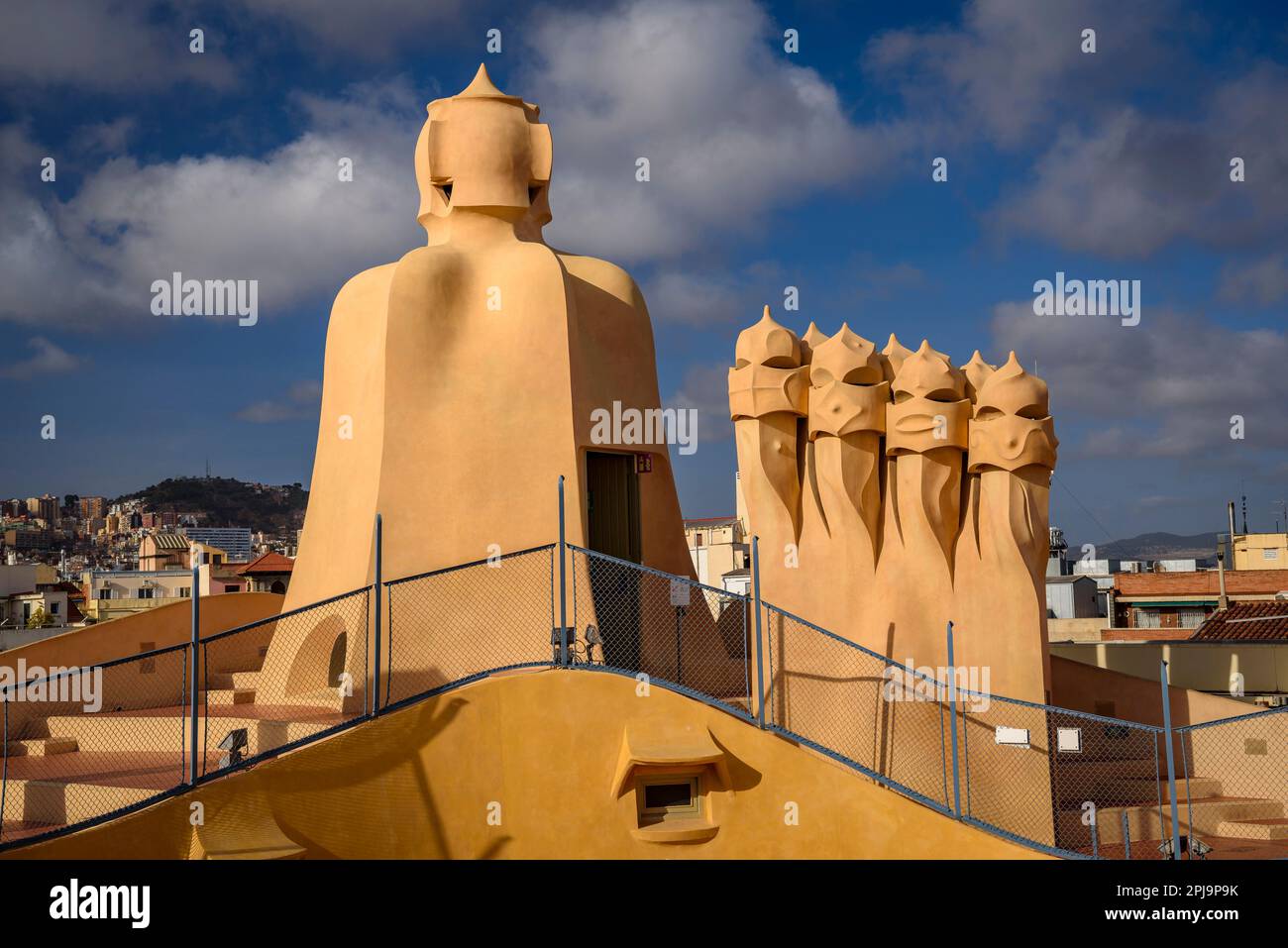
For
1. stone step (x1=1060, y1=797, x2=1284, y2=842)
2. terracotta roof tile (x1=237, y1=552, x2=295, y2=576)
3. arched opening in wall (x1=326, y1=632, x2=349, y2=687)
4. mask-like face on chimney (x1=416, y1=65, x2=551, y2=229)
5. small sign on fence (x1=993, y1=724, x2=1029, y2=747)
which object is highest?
mask-like face on chimney (x1=416, y1=65, x2=551, y2=229)

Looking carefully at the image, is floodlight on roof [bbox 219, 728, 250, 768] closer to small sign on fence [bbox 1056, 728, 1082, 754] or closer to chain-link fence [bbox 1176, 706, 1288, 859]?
small sign on fence [bbox 1056, 728, 1082, 754]

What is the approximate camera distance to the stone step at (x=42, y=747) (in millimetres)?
13078

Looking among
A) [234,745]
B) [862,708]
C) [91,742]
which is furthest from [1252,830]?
[91,742]

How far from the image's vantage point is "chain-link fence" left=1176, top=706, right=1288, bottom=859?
15945mm

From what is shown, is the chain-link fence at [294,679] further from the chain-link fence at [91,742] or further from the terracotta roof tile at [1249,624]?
the terracotta roof tile at [1249,624]

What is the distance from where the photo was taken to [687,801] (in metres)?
11.3

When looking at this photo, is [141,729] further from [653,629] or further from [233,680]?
[653,629]

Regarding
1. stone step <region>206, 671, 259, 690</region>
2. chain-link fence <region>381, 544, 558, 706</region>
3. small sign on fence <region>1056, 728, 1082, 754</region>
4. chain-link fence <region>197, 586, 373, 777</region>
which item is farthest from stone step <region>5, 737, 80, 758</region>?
small sign on fence <region>1056, 728, 1082, 754</region>

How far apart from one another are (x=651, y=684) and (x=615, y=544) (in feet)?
15.6

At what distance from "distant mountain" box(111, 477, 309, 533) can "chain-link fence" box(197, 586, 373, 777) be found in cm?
7221

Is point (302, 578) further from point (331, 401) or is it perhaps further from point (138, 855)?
point (138, 855)

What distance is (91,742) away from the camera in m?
13.2
